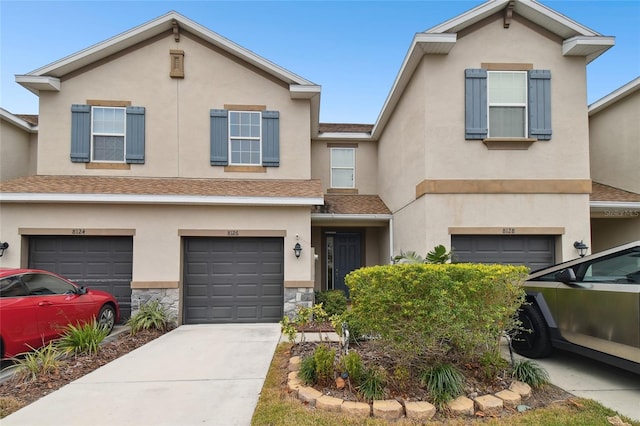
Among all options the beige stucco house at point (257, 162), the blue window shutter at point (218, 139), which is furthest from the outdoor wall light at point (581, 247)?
the blue window shutter at point (218, 139)

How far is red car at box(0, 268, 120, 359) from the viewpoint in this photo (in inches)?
210

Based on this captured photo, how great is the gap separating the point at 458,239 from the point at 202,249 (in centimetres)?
663

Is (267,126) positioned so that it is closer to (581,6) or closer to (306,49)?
(306,49)

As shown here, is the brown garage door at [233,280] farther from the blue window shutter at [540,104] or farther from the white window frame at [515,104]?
the blue window shutter at [540,104]

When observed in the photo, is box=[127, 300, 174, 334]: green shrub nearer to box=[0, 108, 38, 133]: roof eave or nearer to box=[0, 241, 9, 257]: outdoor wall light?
box=[0, 241, 9, 257]: outdoor wall light

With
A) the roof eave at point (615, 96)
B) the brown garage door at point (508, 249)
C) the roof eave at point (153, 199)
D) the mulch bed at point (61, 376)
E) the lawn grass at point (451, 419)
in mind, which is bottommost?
the mulch bed at point (61, 376)

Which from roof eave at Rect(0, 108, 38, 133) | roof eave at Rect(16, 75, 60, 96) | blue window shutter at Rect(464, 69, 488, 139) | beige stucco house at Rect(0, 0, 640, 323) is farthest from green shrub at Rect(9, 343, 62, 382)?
blue window shutter at Rect(464, 69, 488, 139)

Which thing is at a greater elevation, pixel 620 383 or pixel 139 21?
pixel 139 21

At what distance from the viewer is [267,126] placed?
9.54 metres

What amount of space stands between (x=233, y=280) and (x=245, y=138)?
4.14 meters

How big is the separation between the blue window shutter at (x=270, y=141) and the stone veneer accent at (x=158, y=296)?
14.1 ft

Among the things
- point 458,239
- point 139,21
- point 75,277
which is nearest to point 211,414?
point 458,239

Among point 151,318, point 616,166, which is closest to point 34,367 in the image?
point 151,318

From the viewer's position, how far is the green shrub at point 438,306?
3938 millimetres
